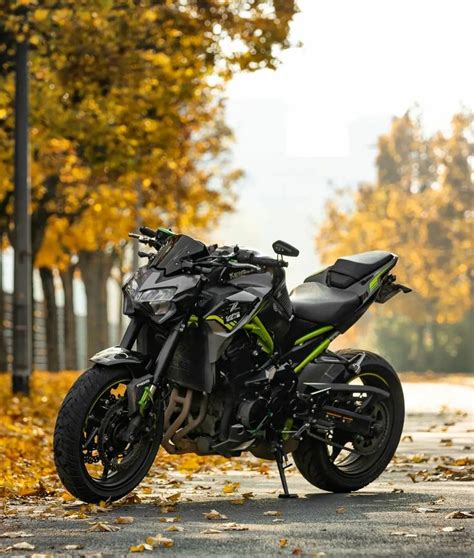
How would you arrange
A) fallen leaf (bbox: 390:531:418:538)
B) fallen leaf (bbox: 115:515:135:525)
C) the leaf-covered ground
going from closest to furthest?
1. fallen leaf (bbox: 390:531:418:538)
2. fallen leaf (bbox: 115:515:135:525)
3. the leaf-covered ground

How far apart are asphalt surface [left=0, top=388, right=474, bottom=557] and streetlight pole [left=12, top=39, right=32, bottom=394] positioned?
10.4 m

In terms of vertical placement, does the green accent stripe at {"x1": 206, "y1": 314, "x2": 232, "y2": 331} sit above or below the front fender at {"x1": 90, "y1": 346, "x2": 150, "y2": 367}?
above

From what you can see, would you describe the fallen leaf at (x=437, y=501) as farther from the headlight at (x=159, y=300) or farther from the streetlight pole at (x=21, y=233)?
the streetlight pole at (x=21, y=233)

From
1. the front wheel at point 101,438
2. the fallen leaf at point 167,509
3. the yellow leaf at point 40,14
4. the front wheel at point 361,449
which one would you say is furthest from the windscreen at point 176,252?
the yellow leaf at point 40,14

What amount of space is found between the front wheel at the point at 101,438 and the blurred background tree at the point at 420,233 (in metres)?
46.1

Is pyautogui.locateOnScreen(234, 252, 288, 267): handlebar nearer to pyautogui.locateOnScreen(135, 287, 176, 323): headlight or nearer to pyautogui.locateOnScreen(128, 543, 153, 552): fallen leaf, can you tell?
pyautogui.locateOnScreen(135, 287, 176, 323): headlight

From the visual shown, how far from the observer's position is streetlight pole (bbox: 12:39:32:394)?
20.5 metres

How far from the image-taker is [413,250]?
5588 centimetres

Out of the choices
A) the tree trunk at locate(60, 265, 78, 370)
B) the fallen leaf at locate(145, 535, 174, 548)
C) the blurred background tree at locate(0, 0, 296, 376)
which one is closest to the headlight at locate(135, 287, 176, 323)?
the fallen leaf at locate(145, 535, 174, 548)

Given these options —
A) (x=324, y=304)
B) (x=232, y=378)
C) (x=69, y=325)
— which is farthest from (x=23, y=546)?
(x=69, y=325)

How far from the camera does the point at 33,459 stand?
12.1m

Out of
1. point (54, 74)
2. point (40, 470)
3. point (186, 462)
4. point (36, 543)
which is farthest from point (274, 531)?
point (54, 74)

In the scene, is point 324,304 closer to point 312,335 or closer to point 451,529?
point 312,335

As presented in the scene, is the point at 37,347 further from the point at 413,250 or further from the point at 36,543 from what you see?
the point at 36,543
